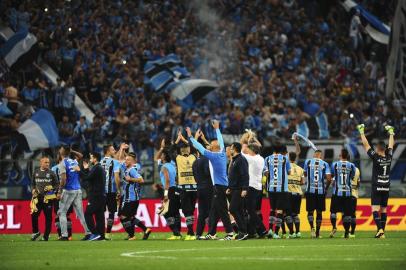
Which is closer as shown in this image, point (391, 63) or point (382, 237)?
point (382, 237)

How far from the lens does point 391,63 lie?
4106 centimetres

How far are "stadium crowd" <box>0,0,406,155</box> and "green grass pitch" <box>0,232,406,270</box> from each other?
36.0ft

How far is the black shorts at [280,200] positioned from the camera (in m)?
26.2

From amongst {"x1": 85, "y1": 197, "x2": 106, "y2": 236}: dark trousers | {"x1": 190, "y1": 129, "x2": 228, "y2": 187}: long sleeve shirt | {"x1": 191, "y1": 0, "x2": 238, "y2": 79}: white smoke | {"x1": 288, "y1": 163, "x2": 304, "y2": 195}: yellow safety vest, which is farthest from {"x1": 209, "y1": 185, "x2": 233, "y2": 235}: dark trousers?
{"x1": 191, "y1": 0, "x2": 238, "y2": 79}: white smoke

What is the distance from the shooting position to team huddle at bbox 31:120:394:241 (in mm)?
24891

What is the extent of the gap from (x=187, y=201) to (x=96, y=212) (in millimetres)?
2323

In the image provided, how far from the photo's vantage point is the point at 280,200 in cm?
2622

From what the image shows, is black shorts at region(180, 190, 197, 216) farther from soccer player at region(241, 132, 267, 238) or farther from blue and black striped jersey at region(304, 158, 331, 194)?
blue and black striped jersey at region(304, 158, 331, 194)

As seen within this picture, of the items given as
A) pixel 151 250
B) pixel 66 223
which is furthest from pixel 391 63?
pixel 151 250

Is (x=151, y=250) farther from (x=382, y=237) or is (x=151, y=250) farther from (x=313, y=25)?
(x=313, y=25)

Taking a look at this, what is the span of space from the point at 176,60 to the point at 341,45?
8.90 metres

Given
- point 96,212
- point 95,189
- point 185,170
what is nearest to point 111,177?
point 95,189

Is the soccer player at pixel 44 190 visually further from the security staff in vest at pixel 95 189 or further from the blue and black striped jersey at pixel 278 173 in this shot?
the blue and black striped jersey at pixel 278 173

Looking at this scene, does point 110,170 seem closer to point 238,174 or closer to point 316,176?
point 238,174
